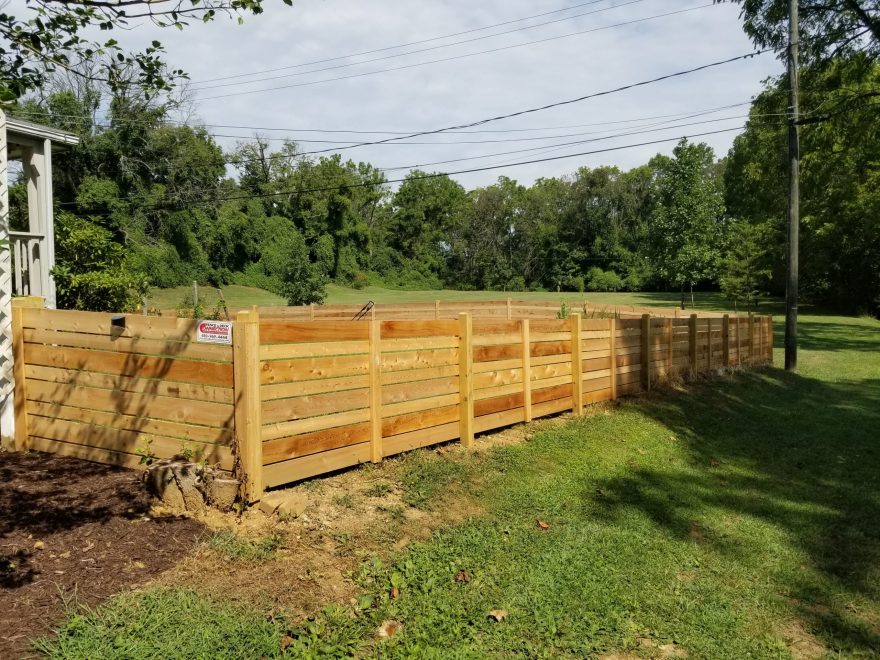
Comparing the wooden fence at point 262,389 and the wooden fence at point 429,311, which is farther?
the wooden fence at point 429,311

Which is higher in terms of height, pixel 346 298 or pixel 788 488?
pixel 346 298

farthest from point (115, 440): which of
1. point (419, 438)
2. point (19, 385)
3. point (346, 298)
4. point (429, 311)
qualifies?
point (346, 298)

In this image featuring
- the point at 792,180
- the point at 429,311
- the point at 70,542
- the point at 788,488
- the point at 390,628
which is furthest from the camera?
the point at 429,311

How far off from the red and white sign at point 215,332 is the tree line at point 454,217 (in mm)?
2070

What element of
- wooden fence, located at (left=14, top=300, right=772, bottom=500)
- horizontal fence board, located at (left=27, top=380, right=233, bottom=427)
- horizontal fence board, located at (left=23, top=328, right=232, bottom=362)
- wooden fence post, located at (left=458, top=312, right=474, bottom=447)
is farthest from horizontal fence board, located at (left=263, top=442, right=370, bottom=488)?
wooden fence post, located at (left=458, top=312, right=474, bottom=447)

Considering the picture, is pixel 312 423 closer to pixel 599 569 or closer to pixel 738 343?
pixel 599 569

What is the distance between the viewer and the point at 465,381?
6262 mm

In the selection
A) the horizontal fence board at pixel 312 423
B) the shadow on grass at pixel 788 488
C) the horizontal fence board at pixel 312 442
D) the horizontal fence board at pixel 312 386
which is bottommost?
the shadow on grass at pixel 788 488

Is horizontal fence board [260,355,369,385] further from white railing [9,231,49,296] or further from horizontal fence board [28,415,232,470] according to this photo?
white railing [9,231,49,296]

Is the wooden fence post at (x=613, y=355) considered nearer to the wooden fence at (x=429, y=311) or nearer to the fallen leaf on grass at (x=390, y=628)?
the fallen leaf on grass at (x=390, y=628)

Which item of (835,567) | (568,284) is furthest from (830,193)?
(568,284)

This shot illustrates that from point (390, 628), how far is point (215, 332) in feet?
7.23

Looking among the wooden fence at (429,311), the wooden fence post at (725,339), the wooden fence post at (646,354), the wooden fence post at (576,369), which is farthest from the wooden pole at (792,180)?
the wooden fence post at (576,369)

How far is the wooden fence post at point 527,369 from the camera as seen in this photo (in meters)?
7.22
